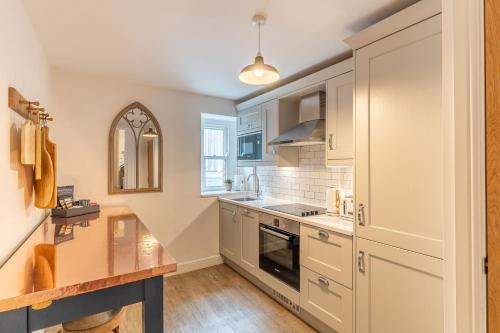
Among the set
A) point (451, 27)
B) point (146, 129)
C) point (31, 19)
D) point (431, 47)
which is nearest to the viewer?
point (451, 27)

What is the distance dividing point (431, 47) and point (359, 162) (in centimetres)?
76

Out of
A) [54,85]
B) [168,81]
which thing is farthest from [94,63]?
[168,81]

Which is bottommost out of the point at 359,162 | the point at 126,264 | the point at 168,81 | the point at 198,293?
the point at 198,293

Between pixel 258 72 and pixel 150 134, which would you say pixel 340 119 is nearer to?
pixel 258 72

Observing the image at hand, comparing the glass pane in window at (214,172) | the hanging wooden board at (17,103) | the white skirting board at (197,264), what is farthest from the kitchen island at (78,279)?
the glass pane in window at (214,172)

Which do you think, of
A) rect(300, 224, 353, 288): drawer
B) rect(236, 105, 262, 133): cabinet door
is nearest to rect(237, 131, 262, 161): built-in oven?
rect(236, 105, 262, 133): cabinet door

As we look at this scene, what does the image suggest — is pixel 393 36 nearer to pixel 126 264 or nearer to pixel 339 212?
pixel 339 212

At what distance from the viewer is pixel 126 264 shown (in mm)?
1170

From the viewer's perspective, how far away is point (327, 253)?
6.78 feet

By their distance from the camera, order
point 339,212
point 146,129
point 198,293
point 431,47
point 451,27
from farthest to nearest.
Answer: point 146,129 → point 198,293 → point 339,212 → point 431,47 → point 451,27

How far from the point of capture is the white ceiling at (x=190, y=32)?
1614 mm

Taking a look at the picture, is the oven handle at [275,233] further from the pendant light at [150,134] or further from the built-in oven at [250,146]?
the pendant light at [150,134]

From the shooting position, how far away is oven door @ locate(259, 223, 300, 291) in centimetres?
238

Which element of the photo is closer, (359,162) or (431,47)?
(431,47)
